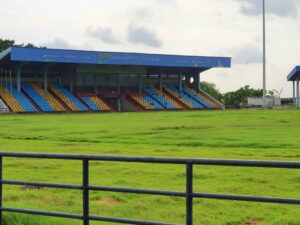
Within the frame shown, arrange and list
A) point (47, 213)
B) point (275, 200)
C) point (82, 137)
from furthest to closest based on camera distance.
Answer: point (82, 137), point (47, 213), point (275, 200)

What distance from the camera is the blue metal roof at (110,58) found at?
198 ft

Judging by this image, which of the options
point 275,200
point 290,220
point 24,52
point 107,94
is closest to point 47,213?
point 275,200

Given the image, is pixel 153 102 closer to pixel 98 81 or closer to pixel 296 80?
pixel 98 81

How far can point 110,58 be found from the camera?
2657 inches

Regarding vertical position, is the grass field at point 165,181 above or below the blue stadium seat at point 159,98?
below

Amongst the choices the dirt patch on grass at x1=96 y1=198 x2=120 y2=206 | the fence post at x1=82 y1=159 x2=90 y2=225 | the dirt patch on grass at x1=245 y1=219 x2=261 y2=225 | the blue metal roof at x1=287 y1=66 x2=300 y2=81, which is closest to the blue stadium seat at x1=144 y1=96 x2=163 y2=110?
the blue metal roof at x1=287 y1=66 x2=300 y2=81

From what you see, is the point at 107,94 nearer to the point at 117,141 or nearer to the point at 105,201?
the point at 117,141

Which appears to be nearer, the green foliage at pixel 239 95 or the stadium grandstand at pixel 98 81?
the stadium grandstand at pixel 98 81

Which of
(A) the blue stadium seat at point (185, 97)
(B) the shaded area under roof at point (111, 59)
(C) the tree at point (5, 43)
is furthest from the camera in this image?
(C) the tree at point (5, 43)

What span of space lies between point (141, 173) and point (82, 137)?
41.5 ft

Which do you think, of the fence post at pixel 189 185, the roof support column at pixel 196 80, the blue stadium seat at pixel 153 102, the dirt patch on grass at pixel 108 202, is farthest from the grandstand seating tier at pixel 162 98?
the fence post at pixel 189 185

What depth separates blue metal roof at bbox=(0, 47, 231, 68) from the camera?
6025 cm

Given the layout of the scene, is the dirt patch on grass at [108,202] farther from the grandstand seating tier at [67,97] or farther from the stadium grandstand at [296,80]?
the stadium grandstand at [296,80]

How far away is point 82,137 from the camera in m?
24.3
